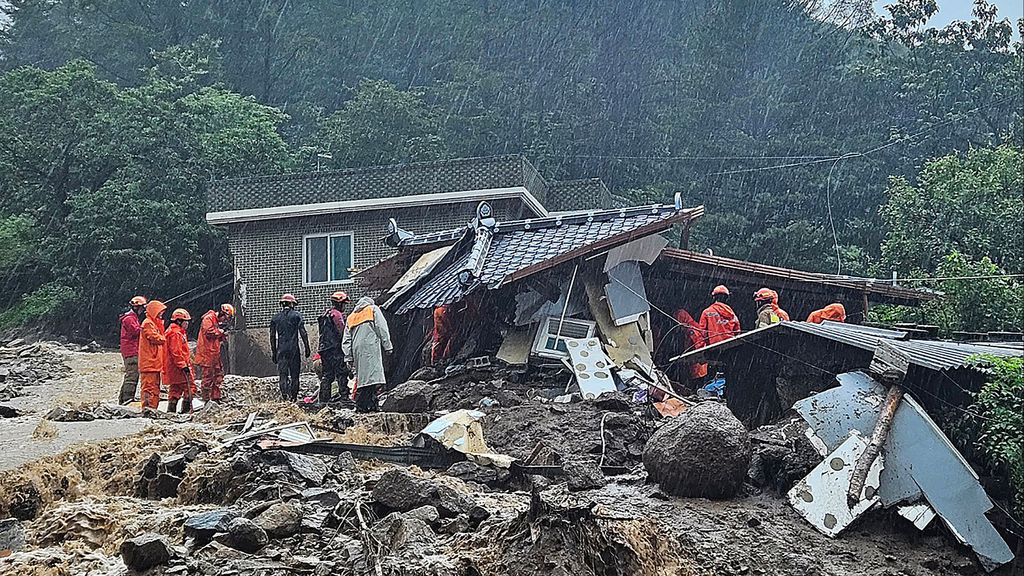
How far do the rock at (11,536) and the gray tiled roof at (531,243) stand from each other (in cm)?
646

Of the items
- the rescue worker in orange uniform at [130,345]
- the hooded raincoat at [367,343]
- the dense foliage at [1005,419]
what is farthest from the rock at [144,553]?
the rescue worker in orange uniform at [130,345]

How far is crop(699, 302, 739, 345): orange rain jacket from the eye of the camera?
13.3 metres

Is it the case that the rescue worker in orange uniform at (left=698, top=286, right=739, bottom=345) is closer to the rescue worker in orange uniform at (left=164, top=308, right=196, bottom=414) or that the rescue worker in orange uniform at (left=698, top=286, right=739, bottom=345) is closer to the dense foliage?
the dense foliage

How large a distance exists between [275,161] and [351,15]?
1419 centimetres

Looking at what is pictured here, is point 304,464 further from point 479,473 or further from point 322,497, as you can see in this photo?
point 479,473

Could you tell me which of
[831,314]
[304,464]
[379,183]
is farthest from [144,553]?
[379,183]

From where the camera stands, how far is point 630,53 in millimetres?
41625

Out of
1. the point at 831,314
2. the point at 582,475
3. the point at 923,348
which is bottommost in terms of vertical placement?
the point at 582,475

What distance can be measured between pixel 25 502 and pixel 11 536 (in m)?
0.82

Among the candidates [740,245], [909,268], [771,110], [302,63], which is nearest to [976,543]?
[909,268]

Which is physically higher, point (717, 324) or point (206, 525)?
point (717, 324)

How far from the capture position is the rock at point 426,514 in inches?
262

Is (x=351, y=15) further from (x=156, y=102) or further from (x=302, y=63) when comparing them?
(x=156, y=102)

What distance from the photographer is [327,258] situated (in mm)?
23984
